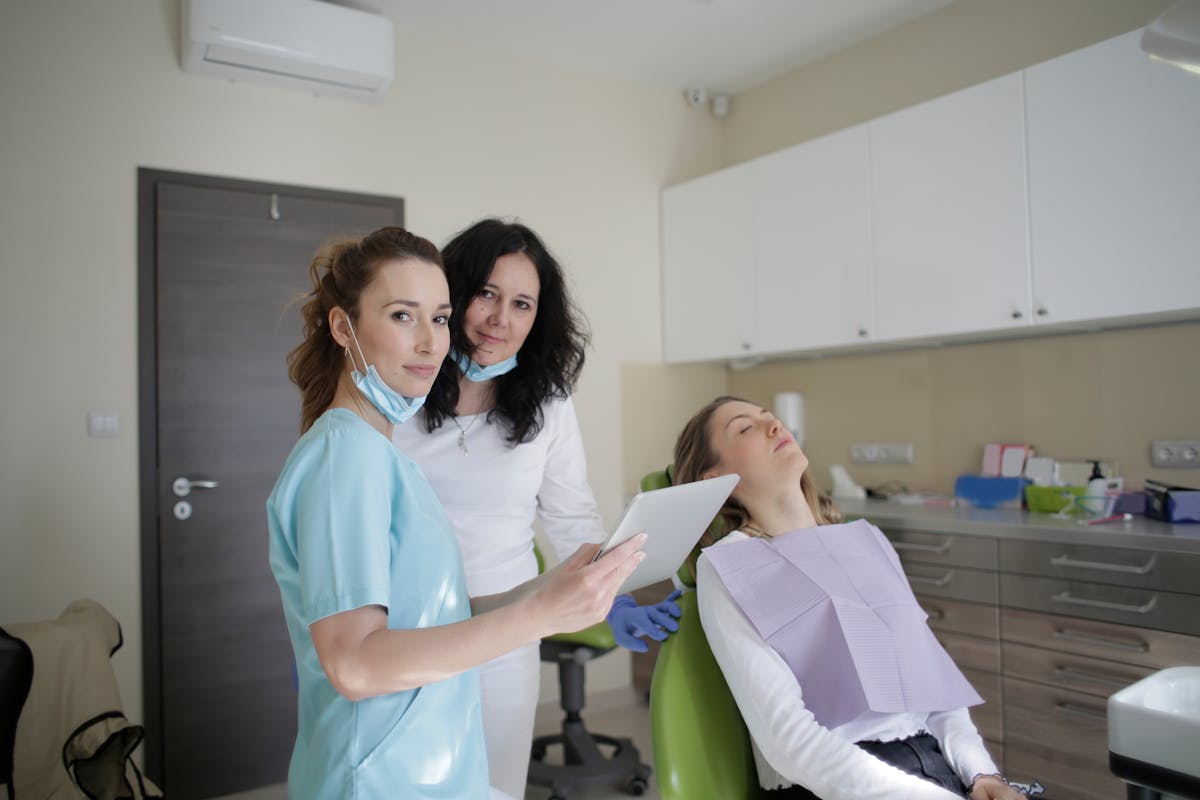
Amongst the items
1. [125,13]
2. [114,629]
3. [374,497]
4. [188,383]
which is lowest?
[114,629]

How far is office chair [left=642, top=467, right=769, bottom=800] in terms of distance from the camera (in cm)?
132

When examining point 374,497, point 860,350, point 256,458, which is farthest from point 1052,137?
point 256,458

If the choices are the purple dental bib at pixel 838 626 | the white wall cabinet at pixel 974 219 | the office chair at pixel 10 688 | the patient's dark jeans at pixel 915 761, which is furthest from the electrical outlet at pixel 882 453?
the office chair at pixel 10 688

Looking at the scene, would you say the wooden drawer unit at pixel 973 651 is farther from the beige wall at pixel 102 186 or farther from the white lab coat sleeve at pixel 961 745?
the beige wall at pixel 102 186

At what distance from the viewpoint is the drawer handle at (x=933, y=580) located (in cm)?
270

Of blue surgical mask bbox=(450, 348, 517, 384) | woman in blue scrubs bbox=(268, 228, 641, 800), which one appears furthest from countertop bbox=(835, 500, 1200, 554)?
woman in blue scrubs bbox=(268, 228, 641, 800)

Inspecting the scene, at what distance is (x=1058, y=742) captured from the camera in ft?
Answer: 7.84

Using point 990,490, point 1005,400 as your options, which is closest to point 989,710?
point 990,490

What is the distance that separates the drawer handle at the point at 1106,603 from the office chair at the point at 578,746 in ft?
4.32

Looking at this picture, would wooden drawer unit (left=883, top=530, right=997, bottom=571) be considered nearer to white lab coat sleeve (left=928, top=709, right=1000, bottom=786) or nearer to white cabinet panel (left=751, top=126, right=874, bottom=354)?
white cabinet panel (left=751, top=126, right=874, bottom=354)

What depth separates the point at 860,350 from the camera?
3668 mm

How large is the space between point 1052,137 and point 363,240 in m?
2.36

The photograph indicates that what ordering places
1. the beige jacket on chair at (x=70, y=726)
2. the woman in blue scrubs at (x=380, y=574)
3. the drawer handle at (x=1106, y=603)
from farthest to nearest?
the drawer handle at (x=1106, y=603) → the beige jacket on chair at (x=70, y=726) → the woman in blue scrubs at (x=380, y=574)

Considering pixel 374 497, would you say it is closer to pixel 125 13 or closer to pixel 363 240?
pixel 363 240
